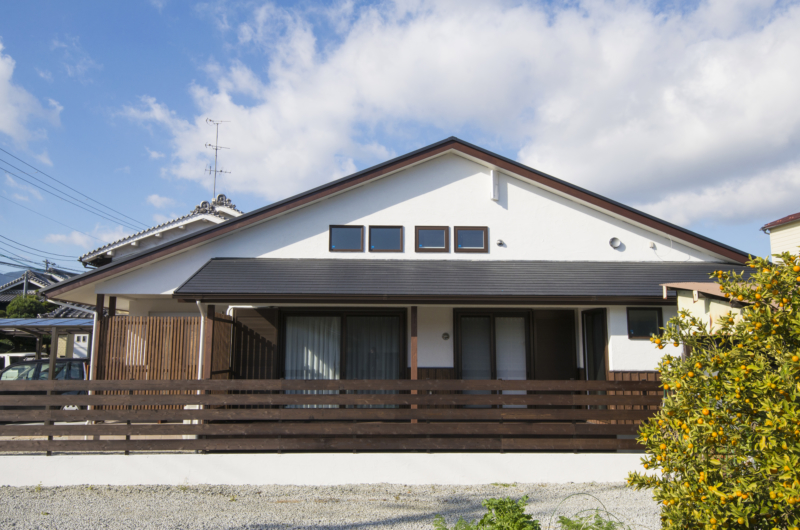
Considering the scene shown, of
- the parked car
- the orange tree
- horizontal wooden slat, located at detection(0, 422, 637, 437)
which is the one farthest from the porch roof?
the parked car

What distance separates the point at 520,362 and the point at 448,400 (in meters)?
2.84

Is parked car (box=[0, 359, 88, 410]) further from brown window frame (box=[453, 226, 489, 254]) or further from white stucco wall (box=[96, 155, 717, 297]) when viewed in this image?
brown window frame (box=[453, 226, 489, 254])

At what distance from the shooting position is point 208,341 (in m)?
8.90

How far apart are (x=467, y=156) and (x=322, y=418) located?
6099mm

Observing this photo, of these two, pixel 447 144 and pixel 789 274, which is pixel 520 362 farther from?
pixel 789 274

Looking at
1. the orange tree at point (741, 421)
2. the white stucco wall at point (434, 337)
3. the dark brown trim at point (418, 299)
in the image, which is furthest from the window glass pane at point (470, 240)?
the orange tree at point (741, 421)

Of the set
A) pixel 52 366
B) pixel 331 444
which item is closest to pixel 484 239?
pixel 331 444

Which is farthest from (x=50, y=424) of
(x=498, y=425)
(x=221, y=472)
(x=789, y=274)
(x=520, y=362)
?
(x=789, y=274)

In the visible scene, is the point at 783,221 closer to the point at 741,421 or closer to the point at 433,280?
the point at 433,280

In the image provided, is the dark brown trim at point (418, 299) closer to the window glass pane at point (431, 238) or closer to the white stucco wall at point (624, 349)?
the white stucco wall at point (624, 349)

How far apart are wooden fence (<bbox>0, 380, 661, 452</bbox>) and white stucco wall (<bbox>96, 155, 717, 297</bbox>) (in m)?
3.29

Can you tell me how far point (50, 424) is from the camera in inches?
318

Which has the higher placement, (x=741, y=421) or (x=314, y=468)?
(x=741, y=421)

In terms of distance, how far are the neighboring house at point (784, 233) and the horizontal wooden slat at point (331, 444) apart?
1373 cm
